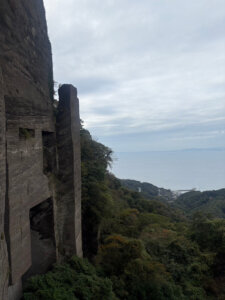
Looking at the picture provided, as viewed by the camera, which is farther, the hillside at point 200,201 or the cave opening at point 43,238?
the hillside at point 200,201

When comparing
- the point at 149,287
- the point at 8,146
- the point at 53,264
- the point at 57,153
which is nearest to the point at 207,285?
the point at 149,287

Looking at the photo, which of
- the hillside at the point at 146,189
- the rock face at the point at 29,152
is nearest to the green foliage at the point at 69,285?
the rock face at the point at 29,152

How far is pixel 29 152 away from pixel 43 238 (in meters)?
3.62

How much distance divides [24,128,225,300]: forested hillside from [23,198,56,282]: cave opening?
1.95 feet

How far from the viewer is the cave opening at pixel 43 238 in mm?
8070

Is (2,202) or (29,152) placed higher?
(29,152)

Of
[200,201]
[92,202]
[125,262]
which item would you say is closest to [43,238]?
[92,202]

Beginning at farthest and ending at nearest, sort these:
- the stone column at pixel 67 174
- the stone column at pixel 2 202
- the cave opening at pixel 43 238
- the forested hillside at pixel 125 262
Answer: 1. the stone column at pixel 67 174
2. the cave opening at pixel 43 238
3. the forested hillside at pixel 125 262
4. the stone column at pixel 2 202

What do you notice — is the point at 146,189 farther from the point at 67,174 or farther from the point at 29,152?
the point at 29,152

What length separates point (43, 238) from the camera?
8141 millimetres

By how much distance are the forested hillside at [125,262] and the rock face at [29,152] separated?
1.02 metres

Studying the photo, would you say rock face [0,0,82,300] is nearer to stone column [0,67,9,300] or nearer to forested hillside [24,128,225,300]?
stone column [0,67,9,300]

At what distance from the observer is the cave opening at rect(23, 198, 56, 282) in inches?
318

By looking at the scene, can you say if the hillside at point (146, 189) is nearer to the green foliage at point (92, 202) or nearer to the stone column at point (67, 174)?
the green foliage at point (92, 202)
